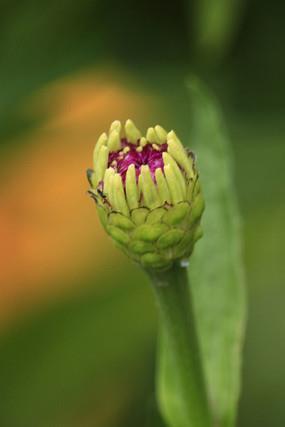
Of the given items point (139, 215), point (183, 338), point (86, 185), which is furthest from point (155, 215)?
point (86, 185)

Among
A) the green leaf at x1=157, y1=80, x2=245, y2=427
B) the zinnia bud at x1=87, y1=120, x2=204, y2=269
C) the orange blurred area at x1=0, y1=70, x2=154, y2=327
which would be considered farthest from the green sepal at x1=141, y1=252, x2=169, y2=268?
the orange blurred area at x1=0, y1=70, x2=154, y2=327

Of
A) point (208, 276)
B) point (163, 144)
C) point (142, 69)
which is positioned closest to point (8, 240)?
point (142, 69)

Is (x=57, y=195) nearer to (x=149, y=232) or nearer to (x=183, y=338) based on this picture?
(x=183, y=338)

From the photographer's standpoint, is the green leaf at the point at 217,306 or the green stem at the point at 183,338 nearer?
the green stem at the point at 183,338

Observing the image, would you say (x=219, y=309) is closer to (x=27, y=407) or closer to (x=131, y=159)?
(x=131, y=159)

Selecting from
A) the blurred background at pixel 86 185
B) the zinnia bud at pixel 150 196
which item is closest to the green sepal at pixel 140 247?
the zinnia bud at pixel 150 196

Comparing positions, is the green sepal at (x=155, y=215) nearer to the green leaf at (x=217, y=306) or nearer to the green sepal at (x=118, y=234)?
the green sepal at (x=118, y=234)

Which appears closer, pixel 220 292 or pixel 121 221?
pixel 121 221

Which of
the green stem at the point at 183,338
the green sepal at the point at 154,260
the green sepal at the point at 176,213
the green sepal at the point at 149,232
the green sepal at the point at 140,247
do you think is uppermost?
the green sepal at the point at 176,213
